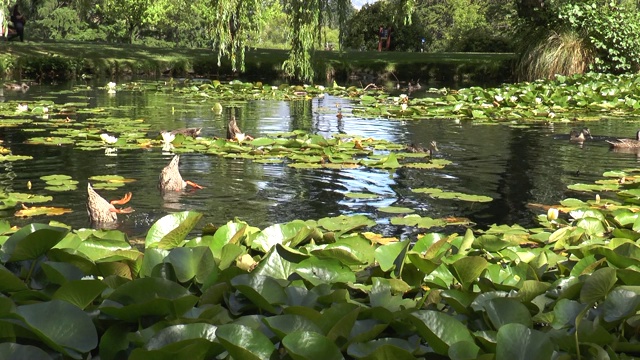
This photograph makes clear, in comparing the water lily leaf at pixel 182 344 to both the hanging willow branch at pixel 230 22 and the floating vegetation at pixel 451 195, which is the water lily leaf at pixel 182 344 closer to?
the floating vegetation at pixel 451 195

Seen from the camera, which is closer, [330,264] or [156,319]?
[156,319]

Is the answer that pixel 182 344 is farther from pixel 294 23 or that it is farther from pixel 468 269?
pixel 294 23

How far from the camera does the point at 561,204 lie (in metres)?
5.24

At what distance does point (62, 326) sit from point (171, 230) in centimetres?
118

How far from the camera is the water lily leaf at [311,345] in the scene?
2.09m

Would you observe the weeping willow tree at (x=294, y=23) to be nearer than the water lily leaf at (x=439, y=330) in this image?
No

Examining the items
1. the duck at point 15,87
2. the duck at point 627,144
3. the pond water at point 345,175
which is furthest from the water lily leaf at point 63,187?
the duck at point 15,87

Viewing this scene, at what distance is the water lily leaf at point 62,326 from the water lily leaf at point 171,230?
1.05m

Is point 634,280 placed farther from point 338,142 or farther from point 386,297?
point 338,142

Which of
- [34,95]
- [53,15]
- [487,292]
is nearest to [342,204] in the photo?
[487,292]

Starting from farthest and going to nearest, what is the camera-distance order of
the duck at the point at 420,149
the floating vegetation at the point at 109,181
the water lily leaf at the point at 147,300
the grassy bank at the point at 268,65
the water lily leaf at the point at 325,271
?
the grassy bank at the point at 268,65 → the duck at the point at 420,149 → the floating vegetation at the point at 109,181 → the water lily leaf at the point at 325,271 → the water lily leaf at the point at 147,300

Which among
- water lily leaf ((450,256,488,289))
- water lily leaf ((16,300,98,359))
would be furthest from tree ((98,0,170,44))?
water lily leaf ((16,300,98,359))

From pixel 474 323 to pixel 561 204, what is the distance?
2.97m

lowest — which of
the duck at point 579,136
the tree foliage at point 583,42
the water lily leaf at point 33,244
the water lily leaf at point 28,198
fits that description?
the water lily leaf at point 28,198
